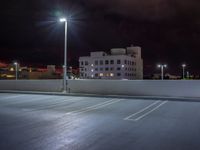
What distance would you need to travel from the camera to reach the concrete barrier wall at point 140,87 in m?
20.0

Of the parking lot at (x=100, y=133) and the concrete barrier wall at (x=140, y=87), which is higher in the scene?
the concrete barrier wall at (x=140, y=87)

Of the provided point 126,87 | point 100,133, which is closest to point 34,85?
point 126,87

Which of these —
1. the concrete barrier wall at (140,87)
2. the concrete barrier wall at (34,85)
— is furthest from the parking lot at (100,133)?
the concrete barrier wall at (34,85)

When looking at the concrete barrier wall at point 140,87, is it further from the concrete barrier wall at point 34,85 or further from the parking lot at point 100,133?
the parking lot at point 100,133

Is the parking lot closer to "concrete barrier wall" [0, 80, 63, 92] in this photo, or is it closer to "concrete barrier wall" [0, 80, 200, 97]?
"concrete barrier wall" [0, 80, 200, 97]

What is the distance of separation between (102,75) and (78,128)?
90634 millimetres

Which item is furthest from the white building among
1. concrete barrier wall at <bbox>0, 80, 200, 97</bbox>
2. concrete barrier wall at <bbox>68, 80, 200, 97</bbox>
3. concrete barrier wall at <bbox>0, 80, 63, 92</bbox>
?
concrete barrier wall at <bbox>68, 80, 200, 97</bbox>

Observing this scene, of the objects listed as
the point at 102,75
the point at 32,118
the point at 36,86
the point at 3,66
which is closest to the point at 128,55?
the point at 102,75

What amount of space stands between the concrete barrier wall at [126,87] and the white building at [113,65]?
71360mm

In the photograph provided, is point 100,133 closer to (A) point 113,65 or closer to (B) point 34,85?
(B) point 34,85

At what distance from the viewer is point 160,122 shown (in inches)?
387

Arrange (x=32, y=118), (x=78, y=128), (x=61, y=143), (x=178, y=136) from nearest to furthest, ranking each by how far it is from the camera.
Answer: (x=61, y=143)
(x=178, y=136)
(x=78, y=128)
(x=32, y=118)

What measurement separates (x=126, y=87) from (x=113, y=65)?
7612 centimetres

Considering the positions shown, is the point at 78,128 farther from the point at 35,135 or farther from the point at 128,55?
the point at 128,55
